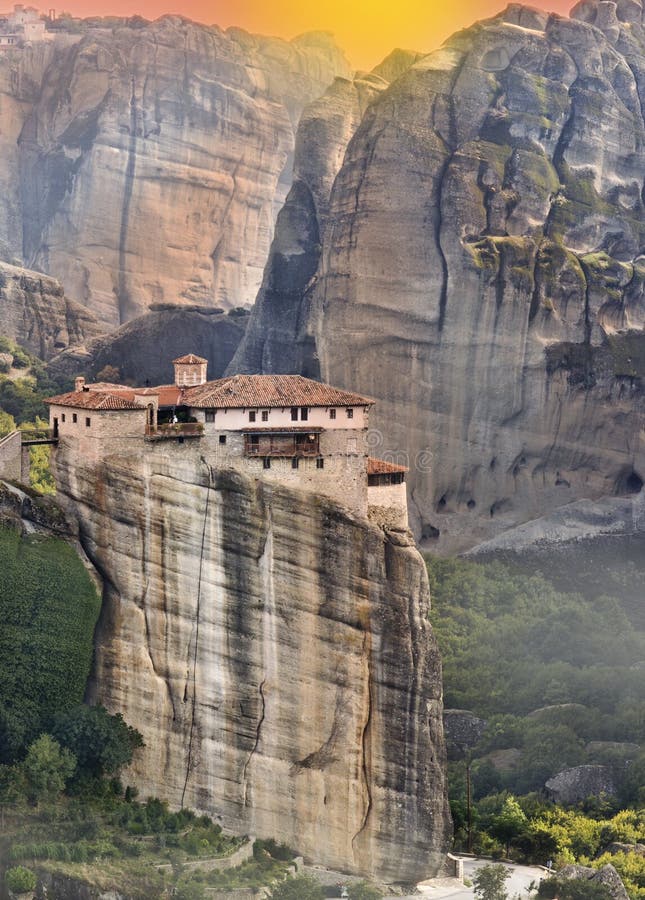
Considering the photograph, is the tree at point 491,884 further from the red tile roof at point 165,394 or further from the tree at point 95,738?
the red tile roof at point 165,394

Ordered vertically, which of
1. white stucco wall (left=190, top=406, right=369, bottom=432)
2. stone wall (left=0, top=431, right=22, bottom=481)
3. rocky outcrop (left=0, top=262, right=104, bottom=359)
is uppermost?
rocky outcrop (left=0, top=262, right=104, bottom=359)

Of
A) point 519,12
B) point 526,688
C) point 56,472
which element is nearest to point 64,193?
point 519,12

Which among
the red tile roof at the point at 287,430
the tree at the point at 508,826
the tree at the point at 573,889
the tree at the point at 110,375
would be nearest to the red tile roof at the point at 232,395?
the red tile roof at the point at 287,430

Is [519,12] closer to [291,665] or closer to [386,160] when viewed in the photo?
[386,160]

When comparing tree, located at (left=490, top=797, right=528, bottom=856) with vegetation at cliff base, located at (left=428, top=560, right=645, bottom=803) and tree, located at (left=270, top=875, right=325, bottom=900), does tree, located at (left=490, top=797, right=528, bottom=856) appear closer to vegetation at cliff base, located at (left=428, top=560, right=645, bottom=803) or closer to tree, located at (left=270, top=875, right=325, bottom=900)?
vegetation at cliff base, located at (left=428, top=560, right=645, bottom=803)

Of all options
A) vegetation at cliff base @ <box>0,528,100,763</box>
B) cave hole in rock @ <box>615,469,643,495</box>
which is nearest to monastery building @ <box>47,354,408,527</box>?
vegetation at cliff base @ <box>0,528,100,763</box>
